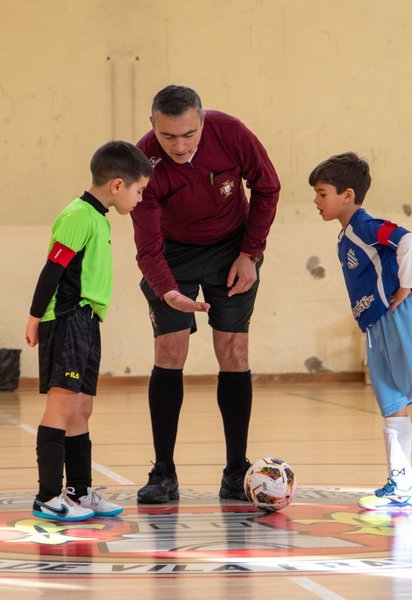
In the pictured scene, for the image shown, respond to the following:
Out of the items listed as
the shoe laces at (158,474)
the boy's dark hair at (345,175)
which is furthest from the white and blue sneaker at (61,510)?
the boy's dark hair at (345,175)

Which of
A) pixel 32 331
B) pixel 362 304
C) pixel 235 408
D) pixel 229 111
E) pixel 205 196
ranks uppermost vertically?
pixel 229 111

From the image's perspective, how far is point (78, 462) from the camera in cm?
344

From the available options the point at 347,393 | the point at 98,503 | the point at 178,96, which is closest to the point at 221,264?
the point at 178,96

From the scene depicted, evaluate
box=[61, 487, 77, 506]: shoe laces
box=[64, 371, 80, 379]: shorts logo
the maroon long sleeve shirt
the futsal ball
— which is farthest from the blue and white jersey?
box=[61, 487, 77, 506]: shoe laces

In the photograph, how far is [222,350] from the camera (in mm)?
3924

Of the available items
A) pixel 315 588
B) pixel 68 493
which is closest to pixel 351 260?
pixel 68 493

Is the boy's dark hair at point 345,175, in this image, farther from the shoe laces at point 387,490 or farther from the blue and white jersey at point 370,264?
the shoe laces at point 387,490

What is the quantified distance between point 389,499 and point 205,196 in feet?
4.05

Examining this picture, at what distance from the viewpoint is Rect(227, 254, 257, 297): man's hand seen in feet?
12.6

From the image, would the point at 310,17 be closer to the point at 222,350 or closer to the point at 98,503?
the point at 222,350

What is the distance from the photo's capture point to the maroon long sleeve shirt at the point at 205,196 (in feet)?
12.3

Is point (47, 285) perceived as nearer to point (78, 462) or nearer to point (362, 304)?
point (78, 462)

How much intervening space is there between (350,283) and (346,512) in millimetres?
838

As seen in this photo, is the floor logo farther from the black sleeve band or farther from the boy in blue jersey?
the black sleeve band
